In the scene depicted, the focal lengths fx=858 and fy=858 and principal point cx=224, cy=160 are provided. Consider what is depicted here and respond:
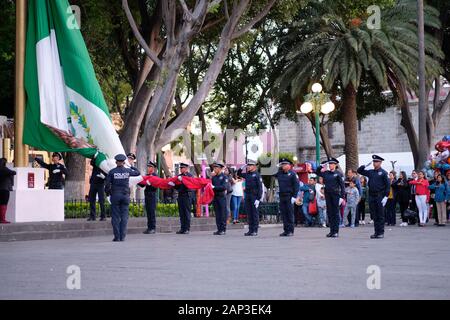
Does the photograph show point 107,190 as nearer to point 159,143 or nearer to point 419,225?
point 159,143

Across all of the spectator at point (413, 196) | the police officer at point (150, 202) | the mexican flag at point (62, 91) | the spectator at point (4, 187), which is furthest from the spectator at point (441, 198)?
the spectator at point (4, 187)

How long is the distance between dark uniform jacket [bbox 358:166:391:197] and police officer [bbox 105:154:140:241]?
18.0 feet

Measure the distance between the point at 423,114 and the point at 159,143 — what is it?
440 inches

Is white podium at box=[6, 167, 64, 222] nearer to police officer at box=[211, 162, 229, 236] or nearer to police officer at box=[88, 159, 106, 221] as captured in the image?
police officer at box=[88, 159, 106, 221]

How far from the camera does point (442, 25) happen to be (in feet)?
131

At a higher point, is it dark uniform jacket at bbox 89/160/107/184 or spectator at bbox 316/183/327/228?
dark uniform jacket at bbox 89/160/107/184

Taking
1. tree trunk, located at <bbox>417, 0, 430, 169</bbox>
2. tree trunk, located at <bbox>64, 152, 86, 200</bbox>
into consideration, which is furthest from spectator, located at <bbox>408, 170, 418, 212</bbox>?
tree trunk, located at <bbox>64, 152, 86, 200</bbox>

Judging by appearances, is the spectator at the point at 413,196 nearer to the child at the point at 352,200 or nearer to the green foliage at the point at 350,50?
the child at the point at 352,200

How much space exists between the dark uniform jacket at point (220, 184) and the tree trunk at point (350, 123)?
14.7 m

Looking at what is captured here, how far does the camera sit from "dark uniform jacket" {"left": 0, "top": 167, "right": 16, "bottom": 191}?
19.8 metres

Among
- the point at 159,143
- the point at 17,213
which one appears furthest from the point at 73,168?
the point at 17,213

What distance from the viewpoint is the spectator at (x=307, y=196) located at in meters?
27.2

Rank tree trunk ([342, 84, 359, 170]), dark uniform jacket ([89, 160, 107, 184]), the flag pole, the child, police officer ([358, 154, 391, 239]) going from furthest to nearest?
A: tree trunk ([342, 84, 359, 170])
the child
dark uniform jacket ([89, 160, 107, 184])
the flag pole
police officer ([358, 154, 391, 239])

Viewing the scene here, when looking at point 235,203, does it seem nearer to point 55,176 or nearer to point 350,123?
point 55,176
